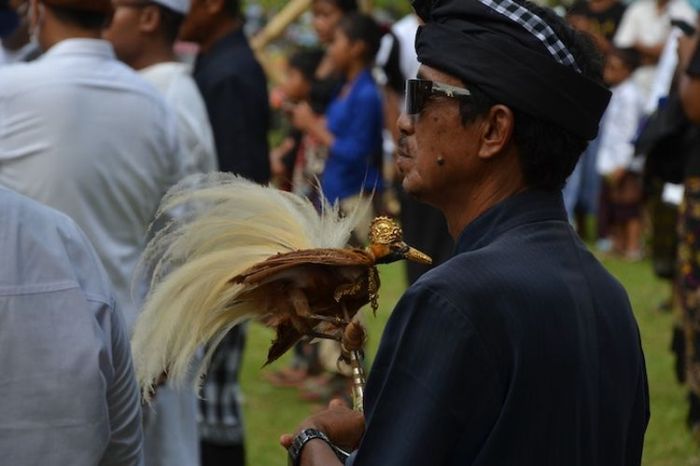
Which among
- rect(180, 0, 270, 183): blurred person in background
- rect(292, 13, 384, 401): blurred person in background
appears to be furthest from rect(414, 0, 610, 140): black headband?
rect(292, 13, 384, 401): blurred person in background

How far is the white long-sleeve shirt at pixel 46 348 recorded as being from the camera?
7.95 feet

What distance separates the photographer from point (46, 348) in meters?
2.44

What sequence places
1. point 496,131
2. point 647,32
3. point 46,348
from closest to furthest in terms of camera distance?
1. point 46,348
2. point 496,131
3. point 647,32

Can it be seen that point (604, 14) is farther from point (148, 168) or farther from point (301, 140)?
point (148, 168)

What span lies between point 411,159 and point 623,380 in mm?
557

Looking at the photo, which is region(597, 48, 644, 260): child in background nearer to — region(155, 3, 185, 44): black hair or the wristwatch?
region(155, 3, 185, 44): black hair

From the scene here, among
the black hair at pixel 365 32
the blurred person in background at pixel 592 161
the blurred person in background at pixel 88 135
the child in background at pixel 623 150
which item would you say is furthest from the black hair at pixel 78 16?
the blurred person in background at pixel 592 161

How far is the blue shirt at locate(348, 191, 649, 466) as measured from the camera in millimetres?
2318

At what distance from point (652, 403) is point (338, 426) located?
531cm

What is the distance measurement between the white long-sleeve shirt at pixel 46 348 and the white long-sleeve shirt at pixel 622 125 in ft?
35.4

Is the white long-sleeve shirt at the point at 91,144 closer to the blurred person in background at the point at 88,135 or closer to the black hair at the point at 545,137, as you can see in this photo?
the blurred person in background at the point at 88,135

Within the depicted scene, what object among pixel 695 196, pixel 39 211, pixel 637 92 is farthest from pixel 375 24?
pixel 39 211

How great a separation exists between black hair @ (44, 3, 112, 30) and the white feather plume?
1921 millimetres

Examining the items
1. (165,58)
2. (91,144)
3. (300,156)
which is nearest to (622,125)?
(300,156)
